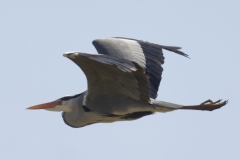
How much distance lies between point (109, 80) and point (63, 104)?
134 centimetres

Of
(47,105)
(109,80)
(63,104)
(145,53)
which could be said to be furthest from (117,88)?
(47,105)

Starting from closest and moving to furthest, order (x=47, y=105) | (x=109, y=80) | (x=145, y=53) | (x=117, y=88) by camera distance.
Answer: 1. (x=109, y=80)
2. (x=117, y=88)
3. (x=145, y=53)
4. (x=47, y=105)

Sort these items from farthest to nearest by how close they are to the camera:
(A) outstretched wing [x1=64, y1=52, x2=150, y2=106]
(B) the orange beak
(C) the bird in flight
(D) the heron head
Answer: (B) the orange beak, (D) the heron head, (C) the bird in flight, (A) outstretched wing [x1=64, y1=52, x2=150, y2=106]

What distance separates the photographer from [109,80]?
1009cm

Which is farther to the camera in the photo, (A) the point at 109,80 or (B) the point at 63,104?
(B) the point at 63,104

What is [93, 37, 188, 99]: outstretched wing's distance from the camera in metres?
11.1

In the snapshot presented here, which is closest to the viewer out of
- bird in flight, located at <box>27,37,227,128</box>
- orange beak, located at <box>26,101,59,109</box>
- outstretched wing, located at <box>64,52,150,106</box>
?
outstretched wing, located at <box>64,52,150,106</box>

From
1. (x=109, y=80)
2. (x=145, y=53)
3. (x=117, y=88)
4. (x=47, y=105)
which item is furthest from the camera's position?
(x=47, y=105)

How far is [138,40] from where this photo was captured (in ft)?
38.5

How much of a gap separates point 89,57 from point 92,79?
3.80ft

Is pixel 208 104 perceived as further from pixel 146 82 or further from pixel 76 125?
pixel 76 125

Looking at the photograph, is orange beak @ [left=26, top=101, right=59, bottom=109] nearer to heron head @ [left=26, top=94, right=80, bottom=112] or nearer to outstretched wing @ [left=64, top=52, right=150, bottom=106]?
heron head @ [left=26, top=94, right=80, bottom=112]

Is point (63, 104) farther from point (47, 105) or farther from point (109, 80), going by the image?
point (109, 80)

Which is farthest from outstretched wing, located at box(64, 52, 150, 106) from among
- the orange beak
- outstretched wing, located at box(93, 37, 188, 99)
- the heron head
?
the orange beak
